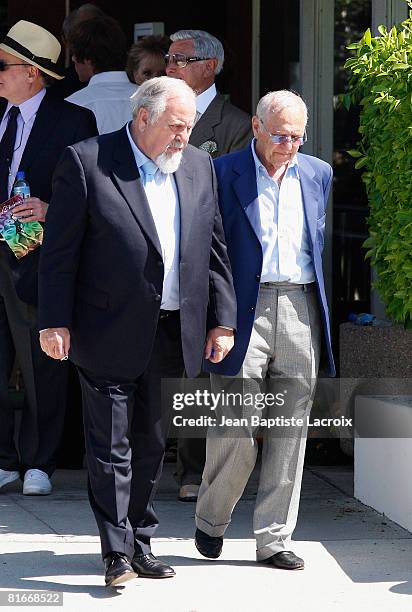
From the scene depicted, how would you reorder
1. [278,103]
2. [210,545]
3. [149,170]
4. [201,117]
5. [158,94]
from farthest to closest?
[201,117] < [210,545] < [278,103] < [149,170] < [158,94]

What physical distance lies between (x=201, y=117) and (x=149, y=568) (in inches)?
90.4

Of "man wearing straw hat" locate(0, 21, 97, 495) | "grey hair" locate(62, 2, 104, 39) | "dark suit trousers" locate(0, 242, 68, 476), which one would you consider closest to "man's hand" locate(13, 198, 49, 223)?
"man wearing straw hat" locate(0, 21, 97, 495)

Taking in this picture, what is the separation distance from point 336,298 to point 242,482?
3.00 meters

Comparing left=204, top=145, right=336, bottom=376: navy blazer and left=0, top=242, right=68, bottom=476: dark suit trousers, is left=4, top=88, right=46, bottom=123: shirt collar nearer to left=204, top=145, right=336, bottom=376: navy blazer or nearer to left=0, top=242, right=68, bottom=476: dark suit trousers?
A: left=0, top=242, right=68, bottom=476: dark suit trousers

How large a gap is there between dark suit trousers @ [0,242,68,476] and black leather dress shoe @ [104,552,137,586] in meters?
1.64

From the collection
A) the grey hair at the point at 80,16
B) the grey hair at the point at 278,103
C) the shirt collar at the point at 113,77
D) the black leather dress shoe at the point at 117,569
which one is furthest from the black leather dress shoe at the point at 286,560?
the grey hair at the point at 80,16

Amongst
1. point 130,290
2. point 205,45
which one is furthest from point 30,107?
point 130,290

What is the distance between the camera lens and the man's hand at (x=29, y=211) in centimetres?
625

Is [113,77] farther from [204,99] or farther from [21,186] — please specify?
[21,186]

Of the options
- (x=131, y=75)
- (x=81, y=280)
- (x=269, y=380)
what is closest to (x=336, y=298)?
(x=131, y=75)

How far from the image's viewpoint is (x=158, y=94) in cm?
503

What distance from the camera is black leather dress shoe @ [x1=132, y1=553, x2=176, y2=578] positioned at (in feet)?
17.1

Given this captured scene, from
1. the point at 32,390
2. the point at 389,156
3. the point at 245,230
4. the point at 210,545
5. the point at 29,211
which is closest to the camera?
the point at 245,230

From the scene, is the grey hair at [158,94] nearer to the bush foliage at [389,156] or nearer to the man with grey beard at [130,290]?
the man with grey beard at [130,290]
